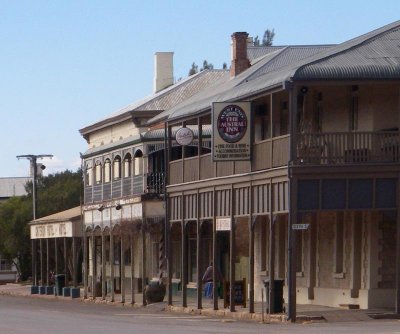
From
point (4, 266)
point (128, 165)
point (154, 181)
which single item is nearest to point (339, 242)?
point (154, 181)

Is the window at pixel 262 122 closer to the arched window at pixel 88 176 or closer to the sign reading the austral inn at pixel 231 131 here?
the sign reading the austral inn at pixel 231 131

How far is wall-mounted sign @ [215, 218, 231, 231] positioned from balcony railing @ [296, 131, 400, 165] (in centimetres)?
504

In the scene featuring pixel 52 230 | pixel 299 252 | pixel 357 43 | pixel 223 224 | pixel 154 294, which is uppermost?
pixel 357 43

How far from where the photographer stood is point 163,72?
65500mm

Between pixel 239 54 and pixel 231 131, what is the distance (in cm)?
1556

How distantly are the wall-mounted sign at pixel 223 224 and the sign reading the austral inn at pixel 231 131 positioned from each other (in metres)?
2.34

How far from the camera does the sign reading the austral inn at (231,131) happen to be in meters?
34.7

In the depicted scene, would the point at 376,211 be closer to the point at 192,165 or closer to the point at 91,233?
the point at 192,165

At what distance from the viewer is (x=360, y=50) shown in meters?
33.3

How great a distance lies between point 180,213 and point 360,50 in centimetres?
1054

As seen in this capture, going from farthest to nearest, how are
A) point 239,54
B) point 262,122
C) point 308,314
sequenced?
point 239,54 < point 262,122 < point 308,314

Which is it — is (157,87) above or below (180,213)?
above

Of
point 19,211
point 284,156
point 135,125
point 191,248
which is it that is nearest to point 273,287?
point 284,156

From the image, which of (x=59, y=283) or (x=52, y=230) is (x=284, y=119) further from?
(x=52, y=230)
